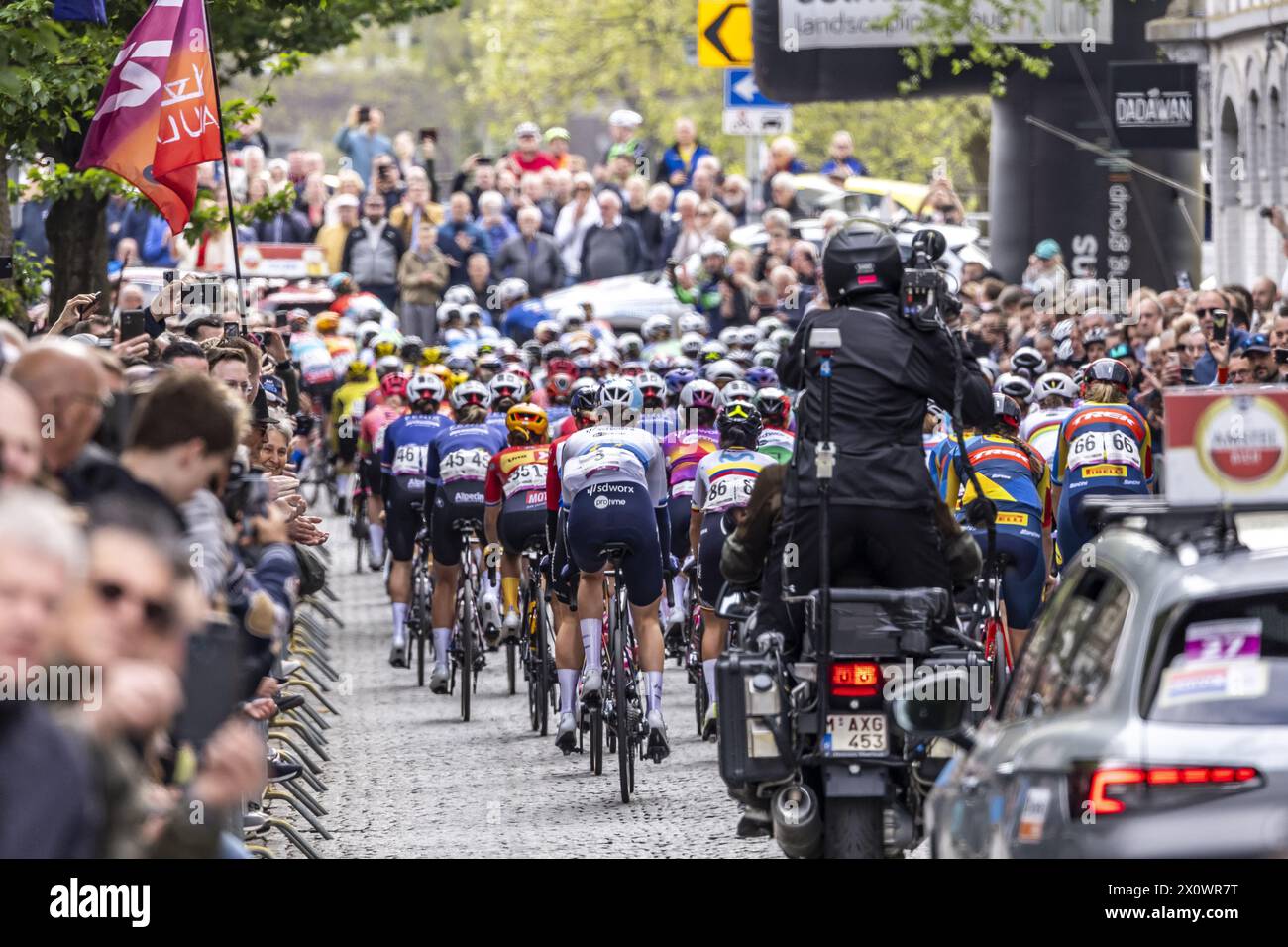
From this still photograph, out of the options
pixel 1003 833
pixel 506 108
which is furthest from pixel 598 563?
pixel 506 108

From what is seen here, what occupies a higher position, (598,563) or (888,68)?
(888,68)

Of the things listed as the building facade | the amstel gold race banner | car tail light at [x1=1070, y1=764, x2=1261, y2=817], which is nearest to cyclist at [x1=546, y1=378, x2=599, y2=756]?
the amstel gold race banner

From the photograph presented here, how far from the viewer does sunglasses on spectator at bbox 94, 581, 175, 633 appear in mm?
5516

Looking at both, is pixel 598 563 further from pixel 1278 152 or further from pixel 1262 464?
pixel 1278 152

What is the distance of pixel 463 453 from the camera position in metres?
17.8

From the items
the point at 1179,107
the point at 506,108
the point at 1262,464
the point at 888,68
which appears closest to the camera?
the point at 1262,464

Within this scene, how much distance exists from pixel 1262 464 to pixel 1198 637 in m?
0.68

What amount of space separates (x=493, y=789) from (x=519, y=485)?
2.99 metres

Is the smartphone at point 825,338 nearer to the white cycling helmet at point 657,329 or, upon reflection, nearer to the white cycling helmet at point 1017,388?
the white cycling helmet at point 1017,388

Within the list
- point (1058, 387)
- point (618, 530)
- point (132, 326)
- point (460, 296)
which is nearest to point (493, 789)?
point (618, 530)

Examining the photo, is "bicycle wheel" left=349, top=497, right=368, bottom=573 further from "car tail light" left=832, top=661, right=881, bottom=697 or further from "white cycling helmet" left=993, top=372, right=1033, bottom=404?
"car tail light" left=832, top=661, right=881, bottom=697

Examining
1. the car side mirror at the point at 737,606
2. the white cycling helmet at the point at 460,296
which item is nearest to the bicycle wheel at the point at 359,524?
the white cycling helmet at the point at 460,296

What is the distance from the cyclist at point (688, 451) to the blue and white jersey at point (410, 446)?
2045 mm
